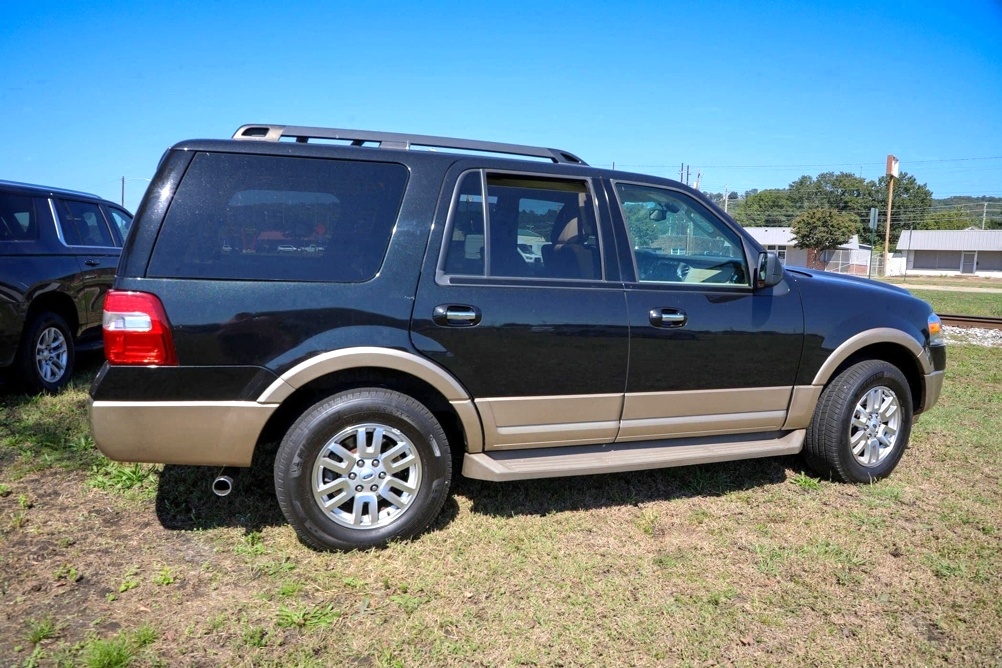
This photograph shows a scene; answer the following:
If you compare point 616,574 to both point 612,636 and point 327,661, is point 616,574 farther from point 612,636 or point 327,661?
point 327,661

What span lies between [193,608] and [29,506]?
64.3 inches

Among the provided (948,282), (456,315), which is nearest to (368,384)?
(456,315)

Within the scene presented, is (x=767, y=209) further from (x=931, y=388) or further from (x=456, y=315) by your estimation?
(x=456, y=315)

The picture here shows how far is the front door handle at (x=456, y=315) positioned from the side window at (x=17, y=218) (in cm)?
441

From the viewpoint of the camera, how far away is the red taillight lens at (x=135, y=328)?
3.10m

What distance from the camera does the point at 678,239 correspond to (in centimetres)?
426

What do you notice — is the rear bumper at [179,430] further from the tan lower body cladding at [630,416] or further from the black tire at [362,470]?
the tan lower body cladding at [630,416]

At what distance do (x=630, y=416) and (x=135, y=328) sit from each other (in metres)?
2.49

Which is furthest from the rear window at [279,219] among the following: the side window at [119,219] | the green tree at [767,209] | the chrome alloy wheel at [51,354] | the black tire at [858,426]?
the green tree at [767,209]

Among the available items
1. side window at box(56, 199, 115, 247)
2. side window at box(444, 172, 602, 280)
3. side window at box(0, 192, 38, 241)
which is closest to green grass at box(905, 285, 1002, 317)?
side window at box(444, 172, 602, 280)

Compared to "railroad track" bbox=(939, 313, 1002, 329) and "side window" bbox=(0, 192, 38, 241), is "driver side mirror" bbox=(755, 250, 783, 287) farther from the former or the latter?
"railroad track" bbox=(939, 313, 1002, 329)

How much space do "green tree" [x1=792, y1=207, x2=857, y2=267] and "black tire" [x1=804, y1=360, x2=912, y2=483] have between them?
5251cm

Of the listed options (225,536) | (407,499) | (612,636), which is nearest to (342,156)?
(407,499)

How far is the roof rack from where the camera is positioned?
362cm
